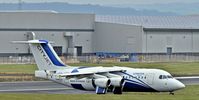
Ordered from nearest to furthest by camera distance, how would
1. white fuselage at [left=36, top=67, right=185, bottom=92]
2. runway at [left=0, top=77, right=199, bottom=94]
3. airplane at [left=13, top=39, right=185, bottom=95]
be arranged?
white fuselage at [left=36, top=67, right=185, bottom=92] < airplane at [left=13, top=39, right=185, bottom=95] < runway at [left=0, top=77, right=199, bottom=94]

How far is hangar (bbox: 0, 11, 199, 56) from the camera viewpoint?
116188 millimetres

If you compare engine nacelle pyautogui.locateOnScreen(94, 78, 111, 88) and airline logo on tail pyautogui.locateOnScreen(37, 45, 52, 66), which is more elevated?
airline logo on tail pyautogui.locateOnScreen(37, 45, 52, 66)

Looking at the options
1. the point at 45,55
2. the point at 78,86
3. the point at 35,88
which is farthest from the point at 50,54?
the point at 35,88

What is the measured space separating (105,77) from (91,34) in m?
72.4

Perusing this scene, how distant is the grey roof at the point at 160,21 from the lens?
124 m

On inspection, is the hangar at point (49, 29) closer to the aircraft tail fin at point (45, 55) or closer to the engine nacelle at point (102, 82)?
the aircraft tail fin at point (45, 55)

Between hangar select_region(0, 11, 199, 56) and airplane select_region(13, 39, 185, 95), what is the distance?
6325 centimetres

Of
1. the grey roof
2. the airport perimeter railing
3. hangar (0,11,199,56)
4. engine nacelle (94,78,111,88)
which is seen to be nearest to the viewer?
engine nacelle (94,78,111,88)

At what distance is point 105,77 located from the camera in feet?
165

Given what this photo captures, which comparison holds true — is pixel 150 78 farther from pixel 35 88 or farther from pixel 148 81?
pixel 35 88

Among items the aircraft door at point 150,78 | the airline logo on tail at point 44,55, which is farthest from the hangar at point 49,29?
the aircraft door at point 150,78

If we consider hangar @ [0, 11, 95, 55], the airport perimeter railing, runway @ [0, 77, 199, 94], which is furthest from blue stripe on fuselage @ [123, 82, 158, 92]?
hangar @ [0, 11, 95, 55]

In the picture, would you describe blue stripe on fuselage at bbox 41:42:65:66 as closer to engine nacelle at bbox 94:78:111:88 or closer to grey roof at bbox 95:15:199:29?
engine nacelle at bbox 94:78:111:88

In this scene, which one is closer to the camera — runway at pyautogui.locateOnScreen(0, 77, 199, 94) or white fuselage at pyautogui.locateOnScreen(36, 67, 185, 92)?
white fuselage at pyautogui.locateOnScreen(36, 67, 185, 92)
